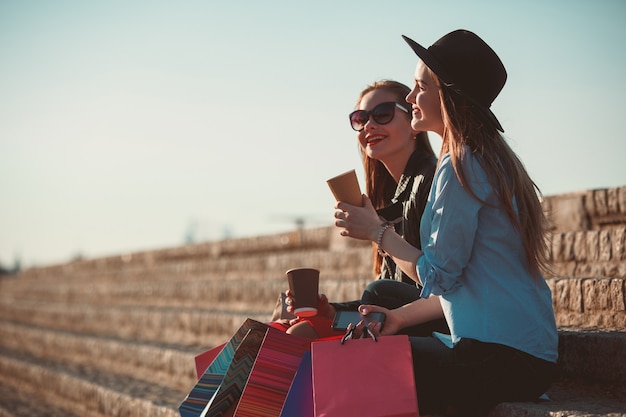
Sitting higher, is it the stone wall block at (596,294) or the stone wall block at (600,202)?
the stone wall block at (600,202)

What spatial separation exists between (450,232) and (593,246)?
4.88ft

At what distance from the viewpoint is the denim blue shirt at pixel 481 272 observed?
5.78 feet

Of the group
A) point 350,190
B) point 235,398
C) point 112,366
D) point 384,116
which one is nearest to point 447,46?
point 350,190

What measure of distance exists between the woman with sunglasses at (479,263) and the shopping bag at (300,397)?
0.23 meters

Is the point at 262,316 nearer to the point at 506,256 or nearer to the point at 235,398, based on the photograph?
the point at 235,398

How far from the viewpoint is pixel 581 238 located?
302cm

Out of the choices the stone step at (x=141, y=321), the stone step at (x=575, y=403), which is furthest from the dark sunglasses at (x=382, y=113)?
the stone step at (x=141, y=321)

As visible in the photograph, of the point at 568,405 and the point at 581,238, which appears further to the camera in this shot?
the point at 581,238

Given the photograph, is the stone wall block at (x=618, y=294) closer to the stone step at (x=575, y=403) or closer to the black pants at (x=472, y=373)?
the stone step at (x=575, y=403)

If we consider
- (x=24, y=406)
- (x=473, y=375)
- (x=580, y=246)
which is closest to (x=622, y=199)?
(x=580, y=246)

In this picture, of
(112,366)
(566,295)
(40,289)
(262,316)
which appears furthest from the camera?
(40,289)

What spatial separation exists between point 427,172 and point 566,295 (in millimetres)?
780

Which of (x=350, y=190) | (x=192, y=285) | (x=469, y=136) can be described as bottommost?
(x=192, y=285)

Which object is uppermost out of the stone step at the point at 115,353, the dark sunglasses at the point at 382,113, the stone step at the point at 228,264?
the dark sunglasses at the point at 382,113
